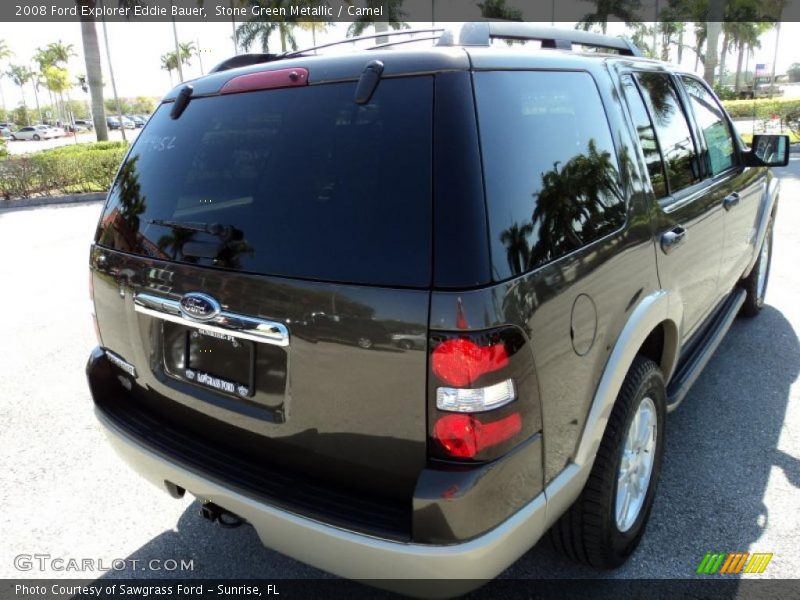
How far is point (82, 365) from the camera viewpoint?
468 centimetres

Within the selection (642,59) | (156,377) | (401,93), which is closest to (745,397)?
(642,59)

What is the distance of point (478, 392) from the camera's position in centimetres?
163

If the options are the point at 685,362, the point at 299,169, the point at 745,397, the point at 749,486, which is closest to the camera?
the point at 299,169

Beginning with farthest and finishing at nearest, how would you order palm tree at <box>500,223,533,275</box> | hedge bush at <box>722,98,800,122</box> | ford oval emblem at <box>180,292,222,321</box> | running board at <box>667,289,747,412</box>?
1. hedge bush at <box>722,98,800,122</box>
2. running board at <box>667,289,747,412</box>
3. ford oval emblem at <box>180,292,222,321</box>
4. palm tree at <box>500,223,533,275</box>

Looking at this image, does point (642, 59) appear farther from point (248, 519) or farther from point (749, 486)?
point (248, 519)

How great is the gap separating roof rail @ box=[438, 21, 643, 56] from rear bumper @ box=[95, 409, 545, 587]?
151cm

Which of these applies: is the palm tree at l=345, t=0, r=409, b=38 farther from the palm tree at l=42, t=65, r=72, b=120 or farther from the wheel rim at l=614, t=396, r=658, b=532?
the palm tree at l=42, t=65, r=72, b=120

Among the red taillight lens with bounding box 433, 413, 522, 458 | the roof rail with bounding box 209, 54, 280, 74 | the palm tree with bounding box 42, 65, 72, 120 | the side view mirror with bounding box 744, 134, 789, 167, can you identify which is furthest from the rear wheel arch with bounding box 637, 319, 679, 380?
the palm tree with bounding box 42, 65, 72, 120

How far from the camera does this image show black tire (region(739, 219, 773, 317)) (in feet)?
15.8

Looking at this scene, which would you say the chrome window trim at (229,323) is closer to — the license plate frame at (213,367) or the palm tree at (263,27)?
the license plate frame at (213,367)

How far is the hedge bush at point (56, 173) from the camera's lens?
15.3m

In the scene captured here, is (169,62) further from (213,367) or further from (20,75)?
(213,367)

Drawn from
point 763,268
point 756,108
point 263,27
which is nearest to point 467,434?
point 763,268

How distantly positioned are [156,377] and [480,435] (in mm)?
1267
